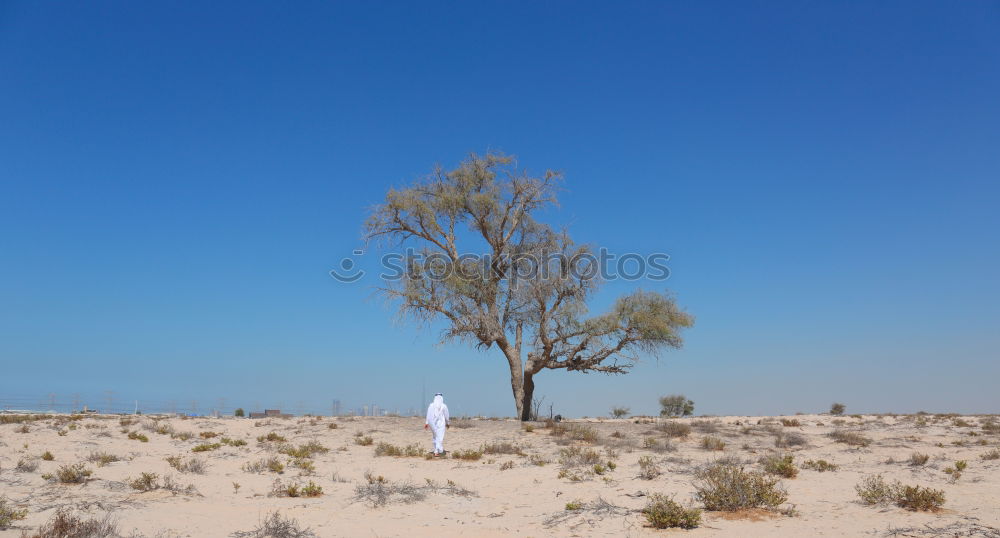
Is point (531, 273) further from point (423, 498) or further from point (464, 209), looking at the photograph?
point (423, 498)

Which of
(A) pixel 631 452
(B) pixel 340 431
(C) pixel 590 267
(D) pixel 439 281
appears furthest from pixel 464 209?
(A) pixel 631 452

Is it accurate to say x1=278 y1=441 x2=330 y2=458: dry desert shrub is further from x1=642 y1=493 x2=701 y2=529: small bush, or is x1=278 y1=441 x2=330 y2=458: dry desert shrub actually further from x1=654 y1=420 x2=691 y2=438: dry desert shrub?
x1=654 y1=420 x2=691 y2=438: dry desert shrub

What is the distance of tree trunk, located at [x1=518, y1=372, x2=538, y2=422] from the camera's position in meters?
26.5

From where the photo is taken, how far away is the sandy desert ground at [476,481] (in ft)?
29.3

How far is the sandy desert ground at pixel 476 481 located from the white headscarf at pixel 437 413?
36.9 inches

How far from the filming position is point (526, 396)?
26875 millimetres

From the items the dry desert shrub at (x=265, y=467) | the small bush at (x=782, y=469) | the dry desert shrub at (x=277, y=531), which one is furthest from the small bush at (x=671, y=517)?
the dry desert shrub at (x=265, y=467)

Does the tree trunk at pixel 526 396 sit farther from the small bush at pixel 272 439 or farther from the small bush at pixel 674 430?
the small bush at pixel 272 439

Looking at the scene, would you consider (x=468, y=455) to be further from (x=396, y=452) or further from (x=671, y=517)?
(x=671, y=517)

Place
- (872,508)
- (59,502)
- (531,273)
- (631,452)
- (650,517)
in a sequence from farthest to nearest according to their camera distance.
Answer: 1. (531,273)
2. (631,452)
3. (59,502)
4. (872,508)
5. (650,517)

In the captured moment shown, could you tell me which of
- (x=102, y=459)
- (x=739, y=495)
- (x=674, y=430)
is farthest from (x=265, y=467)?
(x=674, y=430)

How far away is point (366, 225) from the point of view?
1049 inches

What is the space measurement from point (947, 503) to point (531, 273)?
57.7 feet

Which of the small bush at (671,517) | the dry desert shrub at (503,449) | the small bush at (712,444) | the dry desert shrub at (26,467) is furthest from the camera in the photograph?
the small bush at (712,444)
